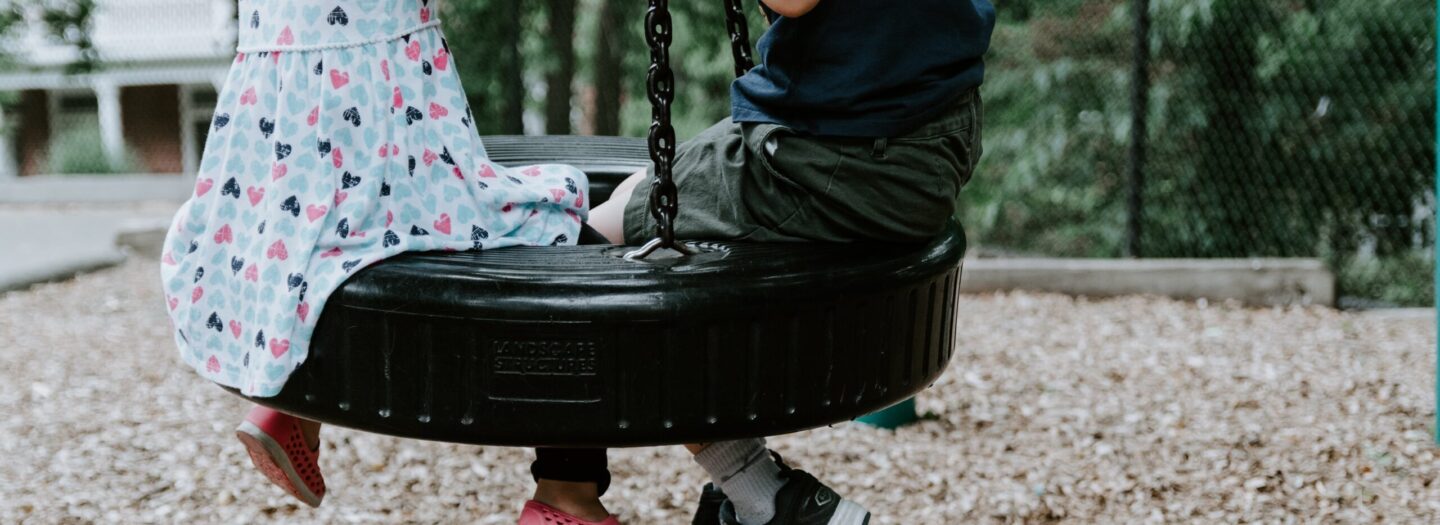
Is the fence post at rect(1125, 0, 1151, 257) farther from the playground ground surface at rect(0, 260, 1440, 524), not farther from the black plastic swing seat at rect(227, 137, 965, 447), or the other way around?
the black plastic swing seat at rect(227, 137, 965, 447)

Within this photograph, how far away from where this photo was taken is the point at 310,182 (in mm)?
1327

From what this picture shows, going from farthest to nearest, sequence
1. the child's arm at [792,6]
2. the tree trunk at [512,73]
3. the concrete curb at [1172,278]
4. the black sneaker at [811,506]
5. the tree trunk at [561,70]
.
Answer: the tree trunk at [561,70] < the tree trunk at [512,73] < the concrete curb at [1172,278] < the black sneaker at [811,506] < the child's arm at [792,6]

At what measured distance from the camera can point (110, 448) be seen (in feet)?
8.84

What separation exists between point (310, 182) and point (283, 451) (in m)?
0.53

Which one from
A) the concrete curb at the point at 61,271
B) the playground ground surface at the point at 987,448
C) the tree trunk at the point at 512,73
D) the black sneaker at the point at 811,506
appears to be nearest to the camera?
the black sneaker at the point at 811,506

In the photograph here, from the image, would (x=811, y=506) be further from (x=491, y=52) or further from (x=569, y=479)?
(x=491, y=52)

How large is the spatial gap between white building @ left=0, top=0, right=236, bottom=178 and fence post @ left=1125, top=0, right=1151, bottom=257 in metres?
9.18

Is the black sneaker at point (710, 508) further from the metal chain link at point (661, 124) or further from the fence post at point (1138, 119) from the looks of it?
the fence post at point (1138, 119)

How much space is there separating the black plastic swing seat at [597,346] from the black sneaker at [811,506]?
37cm

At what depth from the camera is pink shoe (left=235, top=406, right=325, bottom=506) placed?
5.51 feet

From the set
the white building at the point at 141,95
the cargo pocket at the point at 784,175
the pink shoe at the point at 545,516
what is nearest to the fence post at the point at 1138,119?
the cargo pocket at the point at 784,175

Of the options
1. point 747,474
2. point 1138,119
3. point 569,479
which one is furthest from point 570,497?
point 1138,119

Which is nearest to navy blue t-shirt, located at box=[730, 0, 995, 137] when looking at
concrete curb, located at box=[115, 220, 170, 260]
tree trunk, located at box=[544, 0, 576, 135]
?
tree trunk, located at box=[544, 0, 576, 135]

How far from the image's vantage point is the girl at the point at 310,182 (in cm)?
Answer: 131
